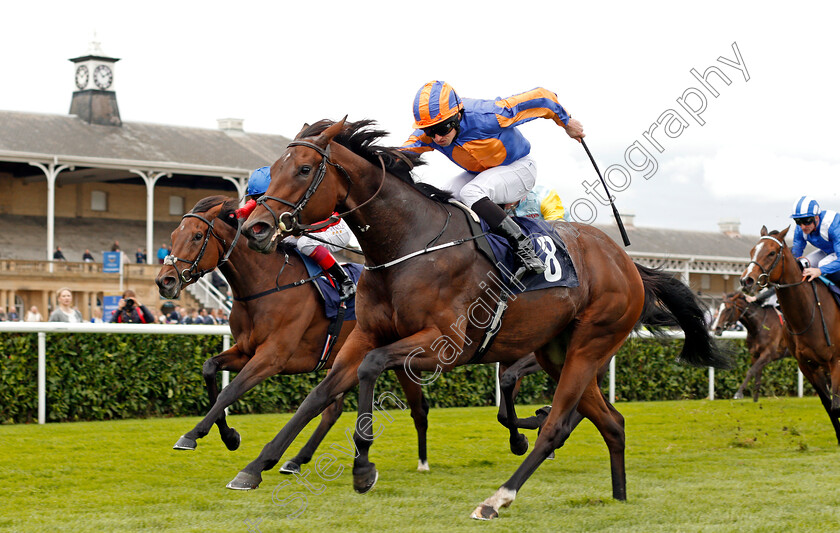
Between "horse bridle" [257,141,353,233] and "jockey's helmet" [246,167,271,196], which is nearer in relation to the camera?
"horse bridle" [257,141,353,233]

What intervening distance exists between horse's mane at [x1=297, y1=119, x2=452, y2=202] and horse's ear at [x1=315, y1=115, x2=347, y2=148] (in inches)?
4.6

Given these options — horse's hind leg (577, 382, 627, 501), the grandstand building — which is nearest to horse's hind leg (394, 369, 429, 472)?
horse's hind leg (577, 382, 627, 501)

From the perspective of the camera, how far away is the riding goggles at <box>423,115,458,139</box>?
4617mm

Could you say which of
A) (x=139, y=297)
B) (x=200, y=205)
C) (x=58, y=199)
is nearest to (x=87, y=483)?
(x=200, y=205)

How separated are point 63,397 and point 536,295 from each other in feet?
18.6

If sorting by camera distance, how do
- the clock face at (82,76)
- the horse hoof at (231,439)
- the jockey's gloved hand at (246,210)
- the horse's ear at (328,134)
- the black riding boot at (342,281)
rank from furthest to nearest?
the clock face at (82,76) → the black riding boot at (342,281) → the jockey's gloved hand at (246,210) → the horse hoof at (231,439) → the horse's ear at (328,134)

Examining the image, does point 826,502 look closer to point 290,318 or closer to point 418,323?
point 418,323

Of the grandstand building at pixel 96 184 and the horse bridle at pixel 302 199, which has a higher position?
the horse bridle at pixel 302 199

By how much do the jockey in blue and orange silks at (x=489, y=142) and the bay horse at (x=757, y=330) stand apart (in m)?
8.09

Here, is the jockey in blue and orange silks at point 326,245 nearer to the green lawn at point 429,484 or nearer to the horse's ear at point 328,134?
the green lawn at point 429,484

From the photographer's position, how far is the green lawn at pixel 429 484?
426 cm

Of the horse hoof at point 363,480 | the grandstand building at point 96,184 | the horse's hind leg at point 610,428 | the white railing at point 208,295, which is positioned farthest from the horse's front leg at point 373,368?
the grandstand building at point 96,184

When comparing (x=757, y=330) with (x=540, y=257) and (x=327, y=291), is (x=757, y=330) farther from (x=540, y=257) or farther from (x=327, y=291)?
(x=540, y=257)

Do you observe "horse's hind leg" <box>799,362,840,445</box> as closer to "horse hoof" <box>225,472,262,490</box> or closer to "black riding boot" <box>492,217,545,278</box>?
"black riding boot" <box>492,217,545,278</box>
